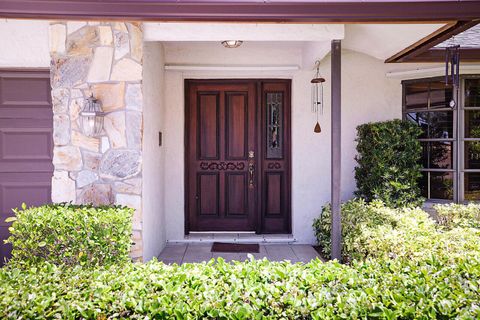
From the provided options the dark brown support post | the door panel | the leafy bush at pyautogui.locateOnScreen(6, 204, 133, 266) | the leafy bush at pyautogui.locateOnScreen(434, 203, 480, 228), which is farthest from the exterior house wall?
the leafy bush at pyautogui.locateOnScreen(434, 203, 480, 228)

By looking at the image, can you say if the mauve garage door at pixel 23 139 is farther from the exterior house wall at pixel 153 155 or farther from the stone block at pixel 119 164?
the exterior house wall at pixel 153 155

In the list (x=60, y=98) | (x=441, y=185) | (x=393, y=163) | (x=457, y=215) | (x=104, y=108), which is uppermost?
(x=60, y=98)

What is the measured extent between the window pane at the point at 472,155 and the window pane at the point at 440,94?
22.8 inches

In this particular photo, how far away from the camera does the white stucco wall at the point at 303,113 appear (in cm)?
589

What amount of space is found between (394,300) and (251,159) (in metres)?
4.36

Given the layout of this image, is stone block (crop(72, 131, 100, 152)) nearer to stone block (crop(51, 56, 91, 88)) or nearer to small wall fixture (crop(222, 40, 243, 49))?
stone block (crop(51, 56, 91, 88))

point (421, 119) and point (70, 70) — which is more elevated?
point (70, 70)

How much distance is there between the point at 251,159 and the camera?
611 centimetres

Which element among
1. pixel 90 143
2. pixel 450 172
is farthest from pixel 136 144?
pixel 450 172

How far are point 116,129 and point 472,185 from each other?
4.44 m

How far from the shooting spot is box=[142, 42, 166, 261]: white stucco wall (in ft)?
14.6

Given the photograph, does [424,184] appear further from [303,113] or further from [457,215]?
[303,113]

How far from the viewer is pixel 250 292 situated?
1.91m

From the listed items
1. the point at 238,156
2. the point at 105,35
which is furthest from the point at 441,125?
the point at 105,35
